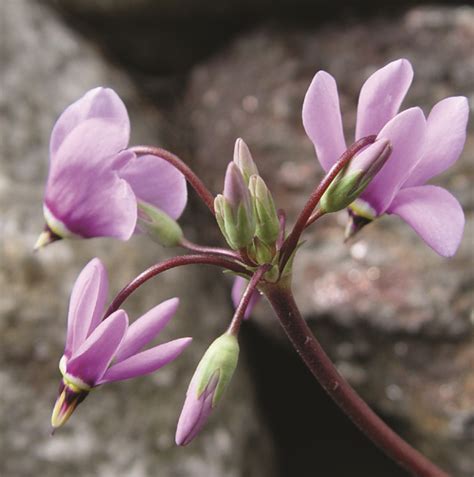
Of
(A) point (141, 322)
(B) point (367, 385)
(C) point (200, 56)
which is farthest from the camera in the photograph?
(C) point (200, 56)

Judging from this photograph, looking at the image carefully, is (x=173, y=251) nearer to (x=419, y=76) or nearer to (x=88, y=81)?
(x=88, y=81)

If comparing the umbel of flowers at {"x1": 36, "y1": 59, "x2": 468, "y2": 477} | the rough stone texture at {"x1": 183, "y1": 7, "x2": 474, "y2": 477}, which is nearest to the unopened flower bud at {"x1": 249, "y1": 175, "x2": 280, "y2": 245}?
the umbel of flowers at {"x1": 36, "y1": 59, "x2": 468, "y2": 477}

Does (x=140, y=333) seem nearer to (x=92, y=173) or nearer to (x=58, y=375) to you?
(x=92, y=173)

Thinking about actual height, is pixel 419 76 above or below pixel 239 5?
below

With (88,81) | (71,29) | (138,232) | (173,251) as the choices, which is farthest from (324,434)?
(138,232)

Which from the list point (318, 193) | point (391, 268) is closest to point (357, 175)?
point (318, 193)

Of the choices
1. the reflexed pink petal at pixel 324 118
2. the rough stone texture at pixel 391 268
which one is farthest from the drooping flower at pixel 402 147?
the rough stone texture at pixel 391 268
